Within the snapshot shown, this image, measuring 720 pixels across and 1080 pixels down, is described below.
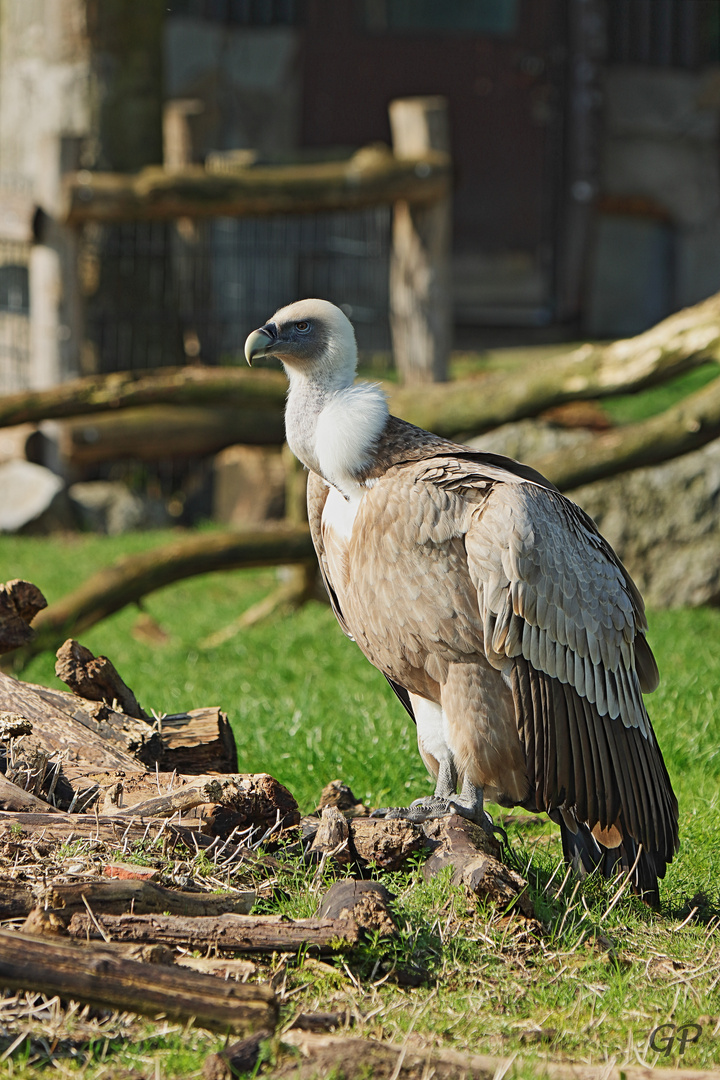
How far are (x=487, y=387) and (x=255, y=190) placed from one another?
2887 mm

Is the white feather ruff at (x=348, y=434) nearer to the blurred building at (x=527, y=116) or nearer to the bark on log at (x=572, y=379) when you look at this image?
the bark on log at (x=572, y=379)

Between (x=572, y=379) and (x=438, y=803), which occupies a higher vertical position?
(x=572, y=379)

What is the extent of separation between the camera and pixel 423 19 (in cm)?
1523

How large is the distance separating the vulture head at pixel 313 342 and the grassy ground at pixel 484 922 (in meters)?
1.49

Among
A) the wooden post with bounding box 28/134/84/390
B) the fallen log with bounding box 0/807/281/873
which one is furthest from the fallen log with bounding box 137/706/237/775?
the wooden post with bounding box 28/134/84/390

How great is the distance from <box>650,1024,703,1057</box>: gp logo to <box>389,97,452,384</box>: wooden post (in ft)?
21.3

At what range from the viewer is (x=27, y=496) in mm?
9367

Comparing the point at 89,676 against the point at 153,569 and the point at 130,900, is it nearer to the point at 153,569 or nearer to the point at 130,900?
the point at 130,900

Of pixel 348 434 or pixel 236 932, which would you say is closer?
pixel 236 932

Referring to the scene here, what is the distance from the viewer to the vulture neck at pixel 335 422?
3588 millimetres

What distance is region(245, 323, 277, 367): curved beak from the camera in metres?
3.71

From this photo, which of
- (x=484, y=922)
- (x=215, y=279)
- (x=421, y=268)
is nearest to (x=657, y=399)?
(x=421, y=268)

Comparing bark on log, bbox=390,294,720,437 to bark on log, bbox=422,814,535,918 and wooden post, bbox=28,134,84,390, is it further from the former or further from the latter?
wooden post, bbox=28,134,84,390

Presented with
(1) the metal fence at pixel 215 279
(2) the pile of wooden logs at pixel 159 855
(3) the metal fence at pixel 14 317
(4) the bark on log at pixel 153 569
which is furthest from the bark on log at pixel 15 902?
(1) the metal fence at pixel 215 279
